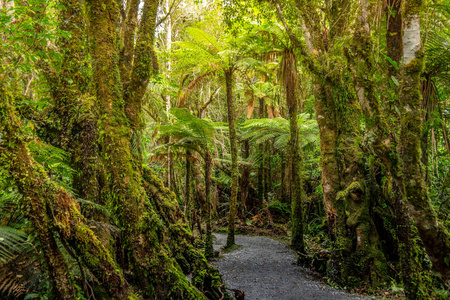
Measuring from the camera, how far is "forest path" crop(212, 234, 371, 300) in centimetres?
462

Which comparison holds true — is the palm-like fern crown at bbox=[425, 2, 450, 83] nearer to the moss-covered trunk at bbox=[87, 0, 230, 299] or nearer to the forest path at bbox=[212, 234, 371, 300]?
the forest path at bbox=[212, 234, 371, 300]

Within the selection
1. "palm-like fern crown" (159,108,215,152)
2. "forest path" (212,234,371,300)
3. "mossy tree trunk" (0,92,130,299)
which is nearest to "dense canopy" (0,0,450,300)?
"mossy tree trunk" (0,92,130,299)

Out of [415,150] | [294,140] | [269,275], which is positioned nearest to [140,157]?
[415,150]

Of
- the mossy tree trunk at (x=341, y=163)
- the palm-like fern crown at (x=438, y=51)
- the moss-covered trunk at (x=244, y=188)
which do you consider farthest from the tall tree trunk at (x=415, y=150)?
the moss-covered trunk at (x=244, y=188)

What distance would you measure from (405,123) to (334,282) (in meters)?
3.65

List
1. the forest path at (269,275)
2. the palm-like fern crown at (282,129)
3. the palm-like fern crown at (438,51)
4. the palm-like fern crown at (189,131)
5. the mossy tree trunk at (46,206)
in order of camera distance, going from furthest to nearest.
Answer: the palm-like fern crown at (282,129)
the palm-like fern crown at (189,131)
the forest path at (269,275)
the palm-like fern crown at (438,51)
the mossy tree trunk at (46,206)

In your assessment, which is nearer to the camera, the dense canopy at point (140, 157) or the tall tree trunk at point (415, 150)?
the dense canopy at point (140, 157)

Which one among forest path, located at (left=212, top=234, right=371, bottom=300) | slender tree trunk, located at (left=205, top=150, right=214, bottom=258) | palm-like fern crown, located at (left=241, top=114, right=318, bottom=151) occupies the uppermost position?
palm-like fern crown, located at (left=241, top=114, right=318, bottom=151)

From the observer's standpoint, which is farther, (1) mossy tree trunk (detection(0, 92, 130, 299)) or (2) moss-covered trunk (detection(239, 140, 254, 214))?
(2) moss-covered trunk (detection(239, 140, 254, 214))

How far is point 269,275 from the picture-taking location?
5.80m

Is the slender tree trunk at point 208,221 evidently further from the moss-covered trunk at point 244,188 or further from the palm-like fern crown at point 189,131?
the moss-covered trunk at point 244,188

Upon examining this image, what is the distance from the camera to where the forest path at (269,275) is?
462 cm

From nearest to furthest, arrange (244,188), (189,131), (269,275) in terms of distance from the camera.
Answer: (269,275), (189,131), (244,188)

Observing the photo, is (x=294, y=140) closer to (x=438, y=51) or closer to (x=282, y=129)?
(x=282, y=129)
